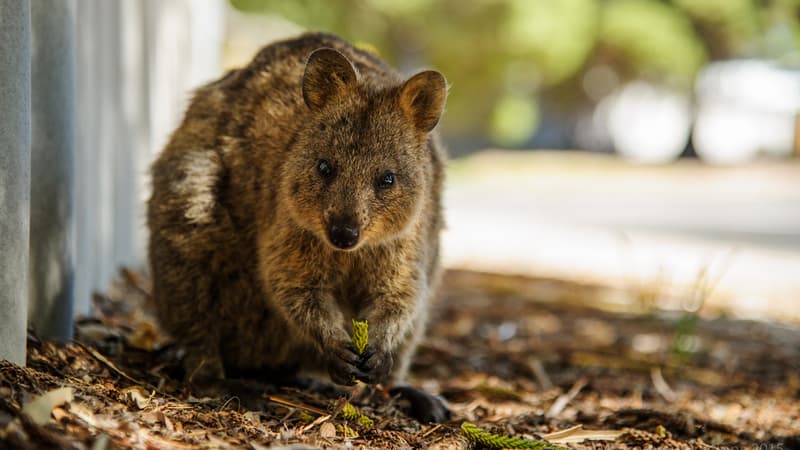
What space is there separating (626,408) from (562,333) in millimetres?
2125

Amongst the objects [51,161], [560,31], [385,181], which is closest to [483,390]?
[385,181]

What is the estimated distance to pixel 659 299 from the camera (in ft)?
24.3

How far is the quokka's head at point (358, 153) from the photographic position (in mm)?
3395

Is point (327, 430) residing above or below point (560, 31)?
below

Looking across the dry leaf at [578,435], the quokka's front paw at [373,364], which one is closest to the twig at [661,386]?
the dry leaf at [578,435]

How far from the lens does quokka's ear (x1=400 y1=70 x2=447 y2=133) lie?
142 inches

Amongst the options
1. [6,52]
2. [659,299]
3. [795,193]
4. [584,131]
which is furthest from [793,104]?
[6,52]

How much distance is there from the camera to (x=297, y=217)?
3512 millimetres

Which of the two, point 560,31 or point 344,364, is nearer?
point 344,364

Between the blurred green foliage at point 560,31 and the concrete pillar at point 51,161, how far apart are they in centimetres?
1929

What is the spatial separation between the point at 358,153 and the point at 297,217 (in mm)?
363

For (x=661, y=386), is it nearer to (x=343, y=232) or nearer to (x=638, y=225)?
(x=343, y=232)

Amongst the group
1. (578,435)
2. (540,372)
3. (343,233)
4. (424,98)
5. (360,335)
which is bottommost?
(540,372)

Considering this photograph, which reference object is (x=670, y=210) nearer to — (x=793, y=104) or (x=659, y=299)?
(x=659, y=299)
